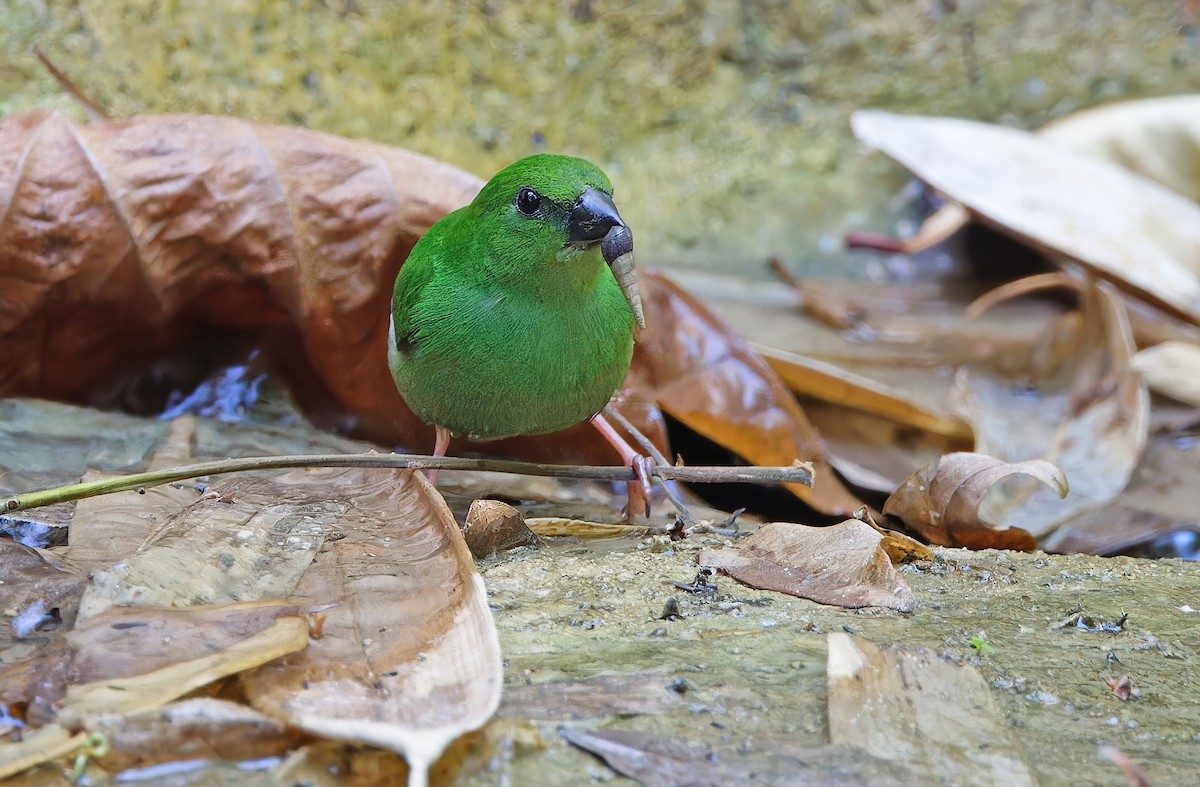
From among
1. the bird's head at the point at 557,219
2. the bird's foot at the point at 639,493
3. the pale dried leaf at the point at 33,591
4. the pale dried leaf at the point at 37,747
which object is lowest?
the bird's foot at the point at 639,493

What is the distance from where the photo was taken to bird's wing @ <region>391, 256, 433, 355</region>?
2.81 metres

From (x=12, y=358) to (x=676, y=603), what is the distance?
217 centimetres

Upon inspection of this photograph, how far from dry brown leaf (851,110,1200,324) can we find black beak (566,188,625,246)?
2.43m

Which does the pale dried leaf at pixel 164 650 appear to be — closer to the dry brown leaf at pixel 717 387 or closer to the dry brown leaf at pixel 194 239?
the dry brown leaf at pixel 194 239

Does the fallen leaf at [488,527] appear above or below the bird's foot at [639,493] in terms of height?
above

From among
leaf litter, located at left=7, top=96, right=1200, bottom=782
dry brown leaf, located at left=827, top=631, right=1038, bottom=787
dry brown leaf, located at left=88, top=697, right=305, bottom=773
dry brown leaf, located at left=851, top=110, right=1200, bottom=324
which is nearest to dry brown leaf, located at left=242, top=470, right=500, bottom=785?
dry brown leaf, located at left=88, top=697, right=305, bottom=773

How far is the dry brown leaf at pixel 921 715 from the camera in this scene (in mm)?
1465

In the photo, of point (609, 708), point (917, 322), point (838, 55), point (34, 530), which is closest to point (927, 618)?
point (609, 708)

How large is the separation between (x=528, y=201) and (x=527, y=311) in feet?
0.86

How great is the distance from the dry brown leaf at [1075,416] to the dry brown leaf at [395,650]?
1856 mm

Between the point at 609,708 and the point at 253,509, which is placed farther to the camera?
the point at 253,509

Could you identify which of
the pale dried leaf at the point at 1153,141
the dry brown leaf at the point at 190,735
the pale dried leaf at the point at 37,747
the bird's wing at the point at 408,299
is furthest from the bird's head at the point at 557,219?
the pale dried leaf at the point at 1153,141

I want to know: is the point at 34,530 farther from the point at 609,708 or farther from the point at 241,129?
the point at 241,129

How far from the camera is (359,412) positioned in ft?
11.4
